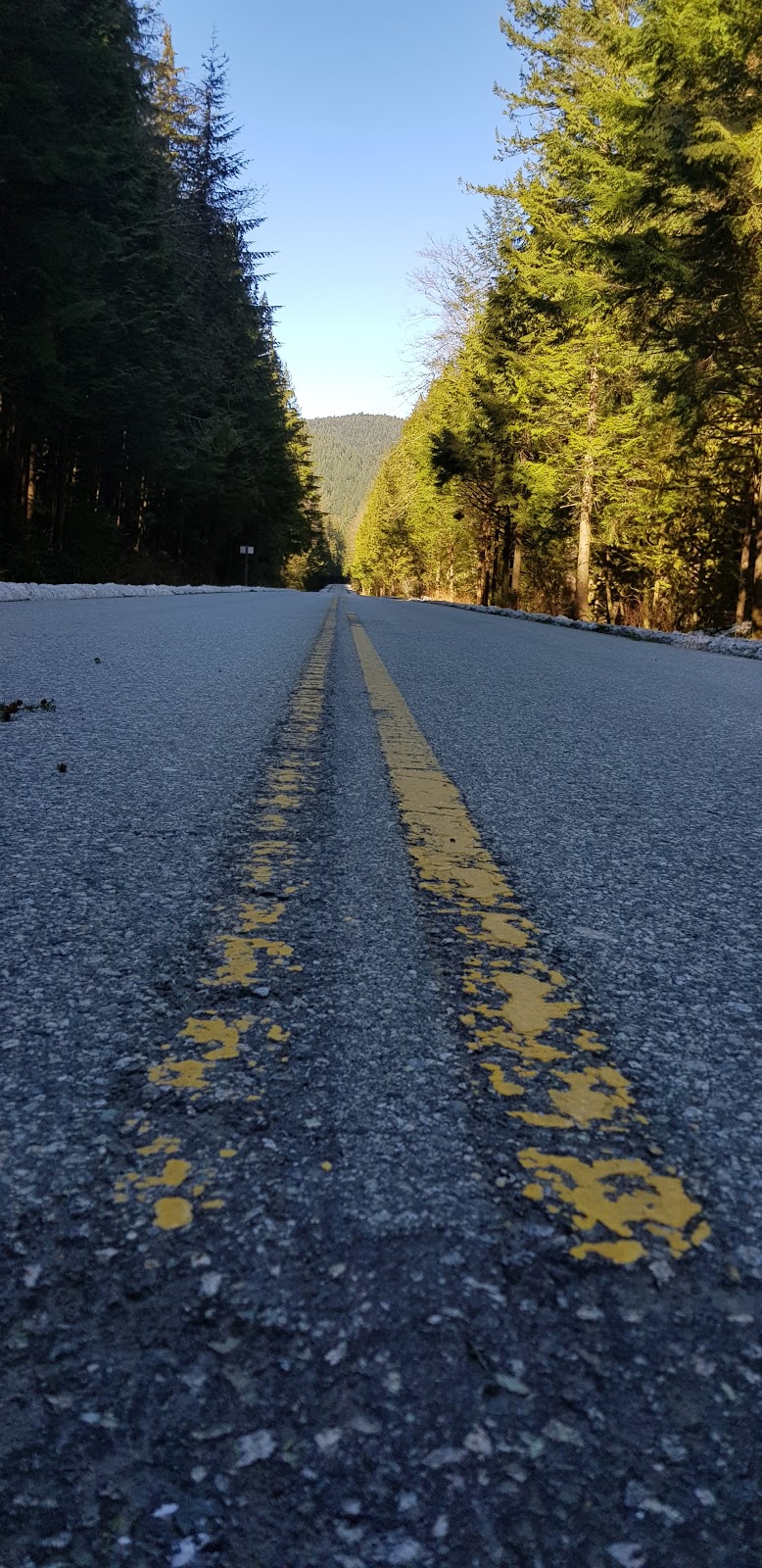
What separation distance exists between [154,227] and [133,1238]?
24802 mm

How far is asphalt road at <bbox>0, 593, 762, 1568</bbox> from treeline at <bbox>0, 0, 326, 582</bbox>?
51.0 ft

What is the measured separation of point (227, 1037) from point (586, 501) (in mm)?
22258

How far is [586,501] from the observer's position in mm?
21891

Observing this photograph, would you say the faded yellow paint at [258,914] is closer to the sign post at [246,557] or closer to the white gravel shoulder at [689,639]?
the white gravel shoulder at [689,639]

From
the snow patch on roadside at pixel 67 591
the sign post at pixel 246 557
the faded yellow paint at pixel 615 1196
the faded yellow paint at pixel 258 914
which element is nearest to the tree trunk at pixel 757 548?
the snow patch on roadside at pixel 67 591

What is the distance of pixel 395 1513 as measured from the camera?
0.67m

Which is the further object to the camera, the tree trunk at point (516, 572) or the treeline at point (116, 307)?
the tree trunk at point (516, 572)

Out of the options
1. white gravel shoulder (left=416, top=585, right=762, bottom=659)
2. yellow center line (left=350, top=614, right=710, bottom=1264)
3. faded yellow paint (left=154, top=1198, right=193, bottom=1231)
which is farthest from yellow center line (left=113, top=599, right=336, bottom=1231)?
white gravel shoulder (left=416, top=585, right=762, bottom=659)

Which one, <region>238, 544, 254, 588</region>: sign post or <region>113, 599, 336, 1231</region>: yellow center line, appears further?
<region>238, 544, 254, 588</region>: sign post

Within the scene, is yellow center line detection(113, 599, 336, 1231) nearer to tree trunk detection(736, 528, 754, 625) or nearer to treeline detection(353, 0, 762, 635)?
treeline detection(353, 0, 762, 635)

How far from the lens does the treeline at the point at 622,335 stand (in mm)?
13477

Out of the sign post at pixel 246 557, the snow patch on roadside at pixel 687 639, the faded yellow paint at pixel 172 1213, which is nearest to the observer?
the faded yellow paint at pixel 172 1213

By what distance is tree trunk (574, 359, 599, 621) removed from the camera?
2138cm

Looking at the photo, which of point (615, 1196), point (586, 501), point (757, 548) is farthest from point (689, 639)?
point (615, 1196)
